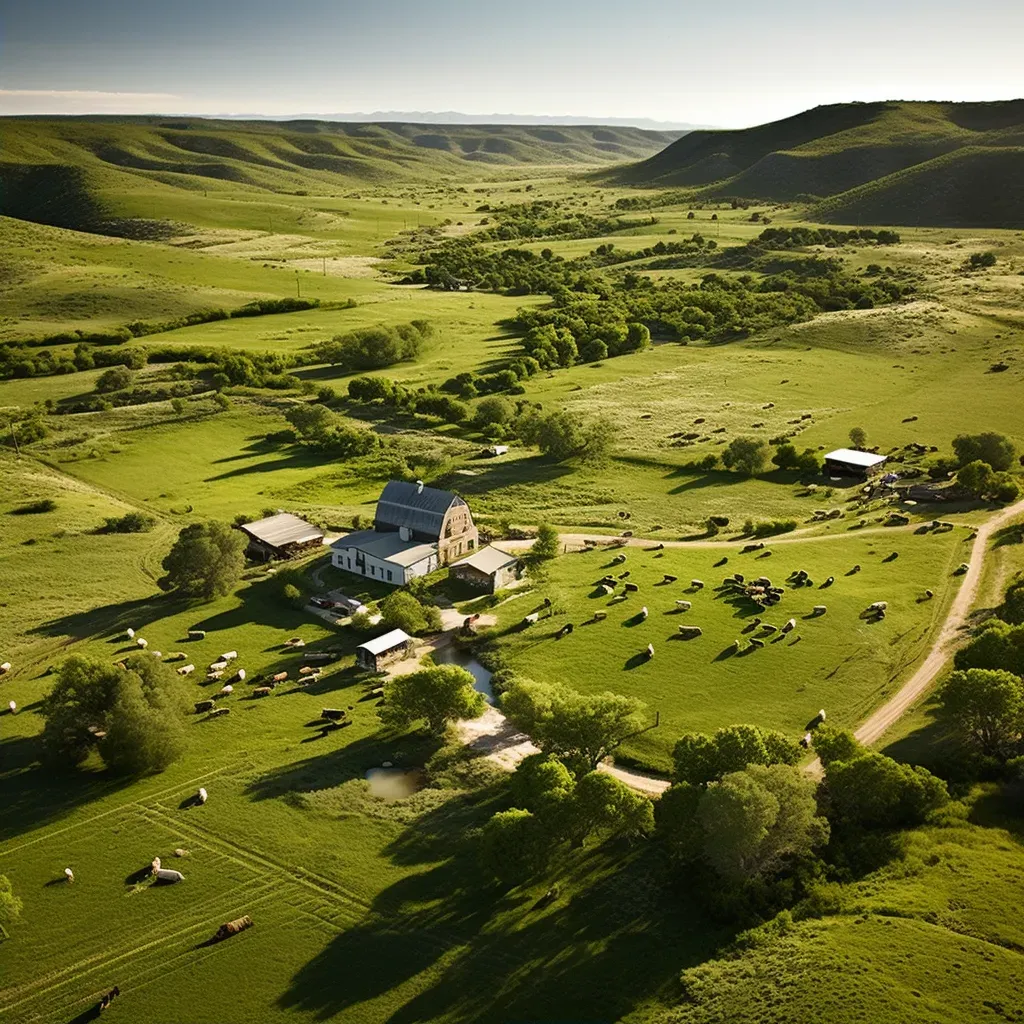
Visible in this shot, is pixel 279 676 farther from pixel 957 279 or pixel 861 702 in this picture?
pixel 957 279

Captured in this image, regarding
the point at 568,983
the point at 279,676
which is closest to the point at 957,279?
the point at 279,676

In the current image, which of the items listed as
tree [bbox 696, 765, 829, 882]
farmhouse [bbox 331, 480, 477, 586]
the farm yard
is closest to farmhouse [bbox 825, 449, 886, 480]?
the farm yard

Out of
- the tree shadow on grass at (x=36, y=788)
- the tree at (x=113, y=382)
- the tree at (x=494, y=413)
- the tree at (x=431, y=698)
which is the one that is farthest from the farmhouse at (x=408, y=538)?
the tree at (x=113, y=382)

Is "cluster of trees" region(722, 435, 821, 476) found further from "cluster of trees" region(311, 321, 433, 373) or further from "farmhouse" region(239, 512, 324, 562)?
"cluster of trees" region(311, 321, 433, 373)

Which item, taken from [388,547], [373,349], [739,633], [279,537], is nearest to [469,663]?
[388,547]

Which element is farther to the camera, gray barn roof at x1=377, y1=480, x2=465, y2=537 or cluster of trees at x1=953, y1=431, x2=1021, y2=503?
cluster of trees at x1=953, y1=431, x2=1021, y2=503

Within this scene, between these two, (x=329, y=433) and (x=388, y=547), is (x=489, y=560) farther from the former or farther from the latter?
(x=329, y=433)

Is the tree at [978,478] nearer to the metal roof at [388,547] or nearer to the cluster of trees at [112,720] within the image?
the metal roof at [388,547]
